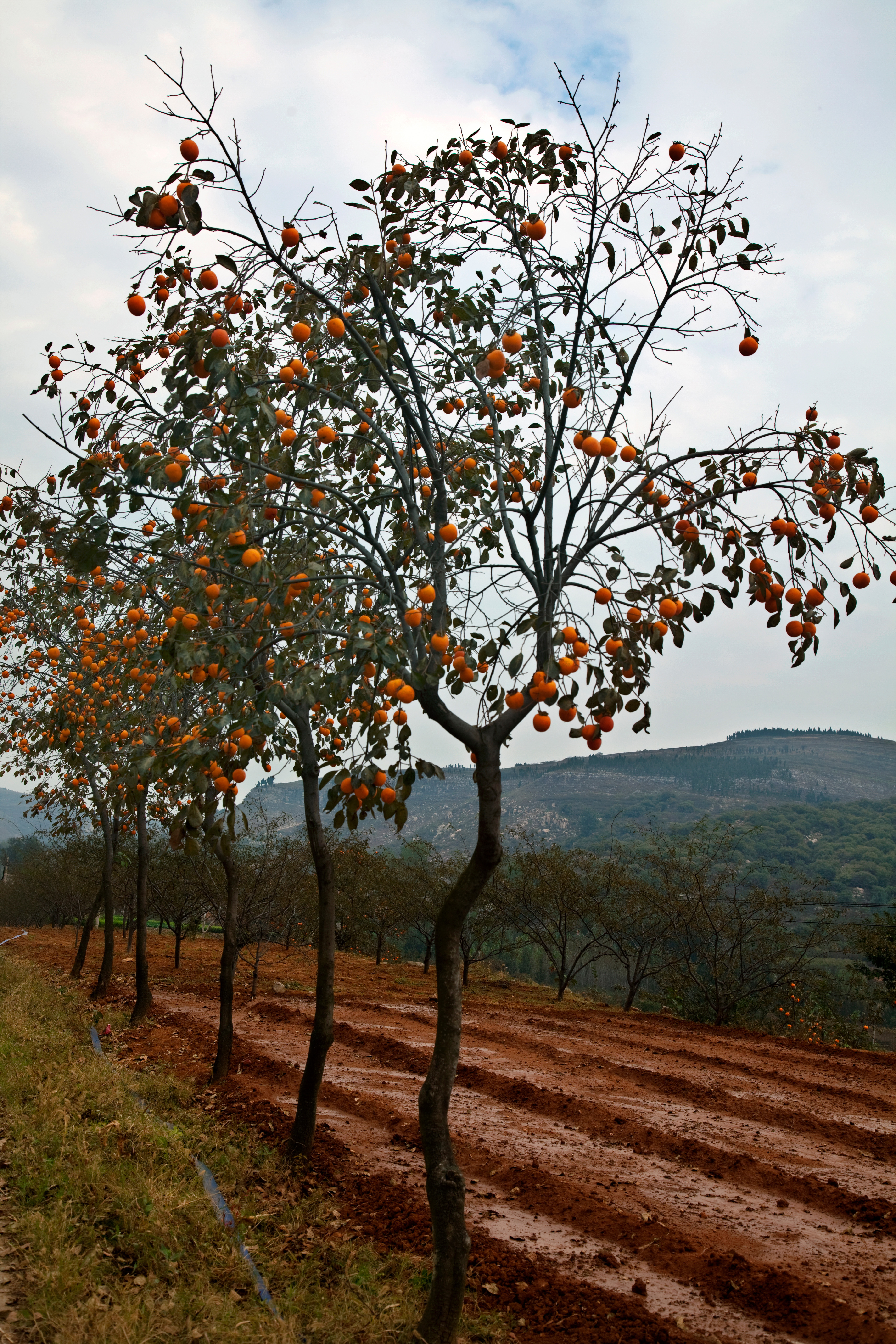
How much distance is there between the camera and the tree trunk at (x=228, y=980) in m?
7.10

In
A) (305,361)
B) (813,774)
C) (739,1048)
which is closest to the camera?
(305,361)

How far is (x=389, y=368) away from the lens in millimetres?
3531

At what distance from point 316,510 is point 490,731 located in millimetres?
1130

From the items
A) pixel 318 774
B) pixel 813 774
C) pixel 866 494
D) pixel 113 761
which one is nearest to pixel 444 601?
pixel 866 494

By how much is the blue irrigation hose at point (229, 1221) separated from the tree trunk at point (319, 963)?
0.68 meters

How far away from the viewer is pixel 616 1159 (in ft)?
20.4

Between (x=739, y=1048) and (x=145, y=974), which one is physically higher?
(x=145, y=974)

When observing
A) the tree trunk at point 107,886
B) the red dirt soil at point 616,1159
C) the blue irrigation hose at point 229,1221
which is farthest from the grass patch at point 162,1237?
the tree trunk at point 107,886

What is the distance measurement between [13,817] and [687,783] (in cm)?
9685

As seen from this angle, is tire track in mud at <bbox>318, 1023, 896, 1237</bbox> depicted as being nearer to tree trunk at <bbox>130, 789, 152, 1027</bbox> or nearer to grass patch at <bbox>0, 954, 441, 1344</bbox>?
grass patch at <bbox>0, 954, 441, 1344</bbox>

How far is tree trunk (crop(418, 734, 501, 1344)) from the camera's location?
3162 mm

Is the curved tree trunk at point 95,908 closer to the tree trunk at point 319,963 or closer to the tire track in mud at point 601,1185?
the tire track in mud at point 601,1185

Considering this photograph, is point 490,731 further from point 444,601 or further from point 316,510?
point 316,510

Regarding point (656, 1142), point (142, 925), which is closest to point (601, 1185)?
point (656, 1142)
